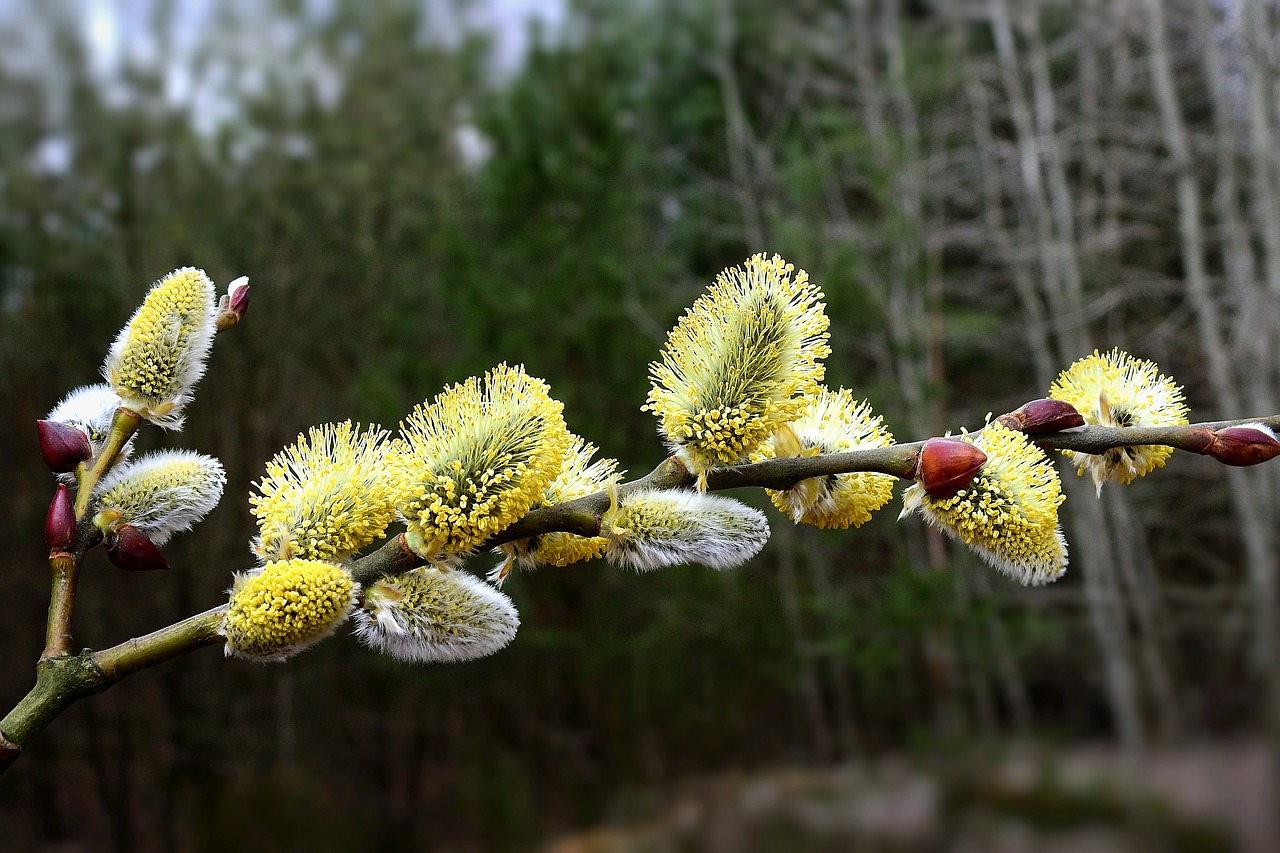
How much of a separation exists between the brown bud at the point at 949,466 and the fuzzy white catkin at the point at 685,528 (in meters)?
0.08

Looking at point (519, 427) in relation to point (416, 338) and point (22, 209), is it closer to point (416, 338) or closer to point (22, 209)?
point (416, 338)

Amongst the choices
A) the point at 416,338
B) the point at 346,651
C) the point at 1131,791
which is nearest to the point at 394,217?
the point at 416,338

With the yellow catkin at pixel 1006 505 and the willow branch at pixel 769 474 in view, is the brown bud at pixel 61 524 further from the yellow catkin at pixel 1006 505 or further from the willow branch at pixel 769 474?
the yellow catkin at pixel 1006 505

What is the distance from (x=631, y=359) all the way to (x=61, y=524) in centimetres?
369

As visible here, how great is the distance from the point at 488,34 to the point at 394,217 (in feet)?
4.47

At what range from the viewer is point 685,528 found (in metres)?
0.49

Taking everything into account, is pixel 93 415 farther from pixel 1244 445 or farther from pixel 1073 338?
pixel 1073 338

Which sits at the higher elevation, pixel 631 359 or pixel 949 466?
pixel 631 359

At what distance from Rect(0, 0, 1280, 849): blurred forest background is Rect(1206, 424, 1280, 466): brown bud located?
3.24 m

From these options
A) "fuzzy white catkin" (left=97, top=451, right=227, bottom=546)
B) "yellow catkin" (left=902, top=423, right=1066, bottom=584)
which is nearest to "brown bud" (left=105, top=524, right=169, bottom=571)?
"fuzzy white catkin" (left=97, top=451, right=227, bottom=546)

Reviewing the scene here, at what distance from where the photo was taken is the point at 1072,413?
0.51 meters

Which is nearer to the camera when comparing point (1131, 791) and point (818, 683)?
point (1131, 791)

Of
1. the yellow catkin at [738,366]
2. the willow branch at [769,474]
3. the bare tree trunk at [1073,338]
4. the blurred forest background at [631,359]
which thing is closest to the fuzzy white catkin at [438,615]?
the willow branch at [769,474]

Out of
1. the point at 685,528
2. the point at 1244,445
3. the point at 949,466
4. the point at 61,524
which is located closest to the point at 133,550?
the point at 61,524
